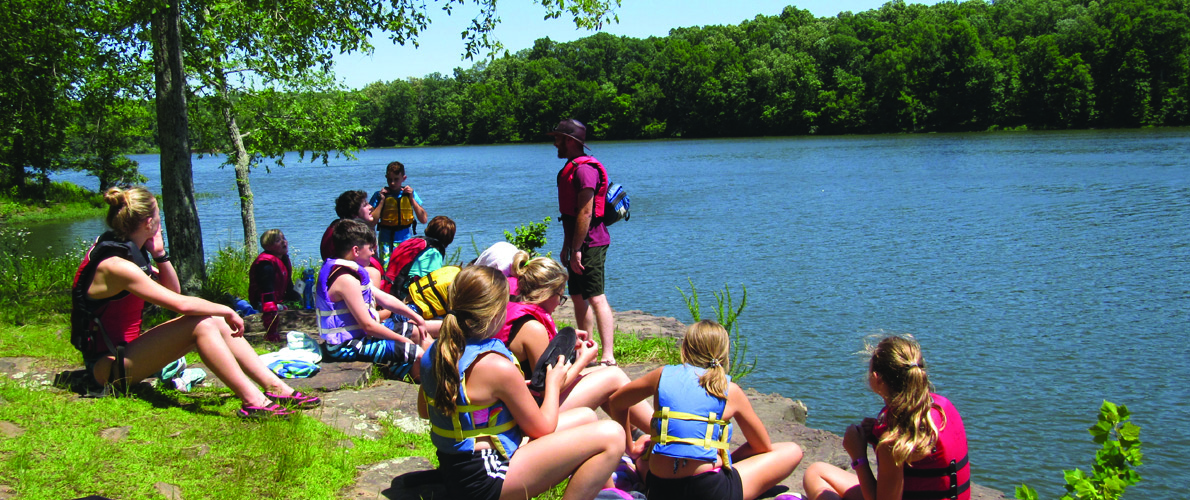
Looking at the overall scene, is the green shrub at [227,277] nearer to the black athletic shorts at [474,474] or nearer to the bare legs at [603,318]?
the bare legs at [603,318]

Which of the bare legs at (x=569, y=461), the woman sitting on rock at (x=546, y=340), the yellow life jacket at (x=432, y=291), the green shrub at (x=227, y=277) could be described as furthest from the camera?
the green shrub at (x=227, y=277)

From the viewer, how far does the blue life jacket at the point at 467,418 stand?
3131 mm

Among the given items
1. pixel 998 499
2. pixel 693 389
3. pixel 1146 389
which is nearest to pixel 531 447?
pixel 693 389

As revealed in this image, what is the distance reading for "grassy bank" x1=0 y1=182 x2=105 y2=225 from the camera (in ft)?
87.0

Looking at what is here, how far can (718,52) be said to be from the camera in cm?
8775

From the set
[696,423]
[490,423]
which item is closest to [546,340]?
[490,423]

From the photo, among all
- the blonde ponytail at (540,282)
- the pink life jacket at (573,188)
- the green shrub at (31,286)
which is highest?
the pink life jacket at (573,188)

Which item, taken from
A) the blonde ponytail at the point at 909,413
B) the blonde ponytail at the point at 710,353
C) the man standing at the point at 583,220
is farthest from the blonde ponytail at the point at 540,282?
the man standing at the point at 583,220

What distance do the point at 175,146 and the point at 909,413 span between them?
6.64m

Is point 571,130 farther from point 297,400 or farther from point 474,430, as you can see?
point 474,430

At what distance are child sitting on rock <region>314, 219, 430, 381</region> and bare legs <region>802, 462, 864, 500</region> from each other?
8.40ft

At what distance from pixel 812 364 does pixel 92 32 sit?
8022 millimetres

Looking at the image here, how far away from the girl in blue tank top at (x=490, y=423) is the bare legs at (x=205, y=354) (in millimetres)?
1351

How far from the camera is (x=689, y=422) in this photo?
11.0ft
